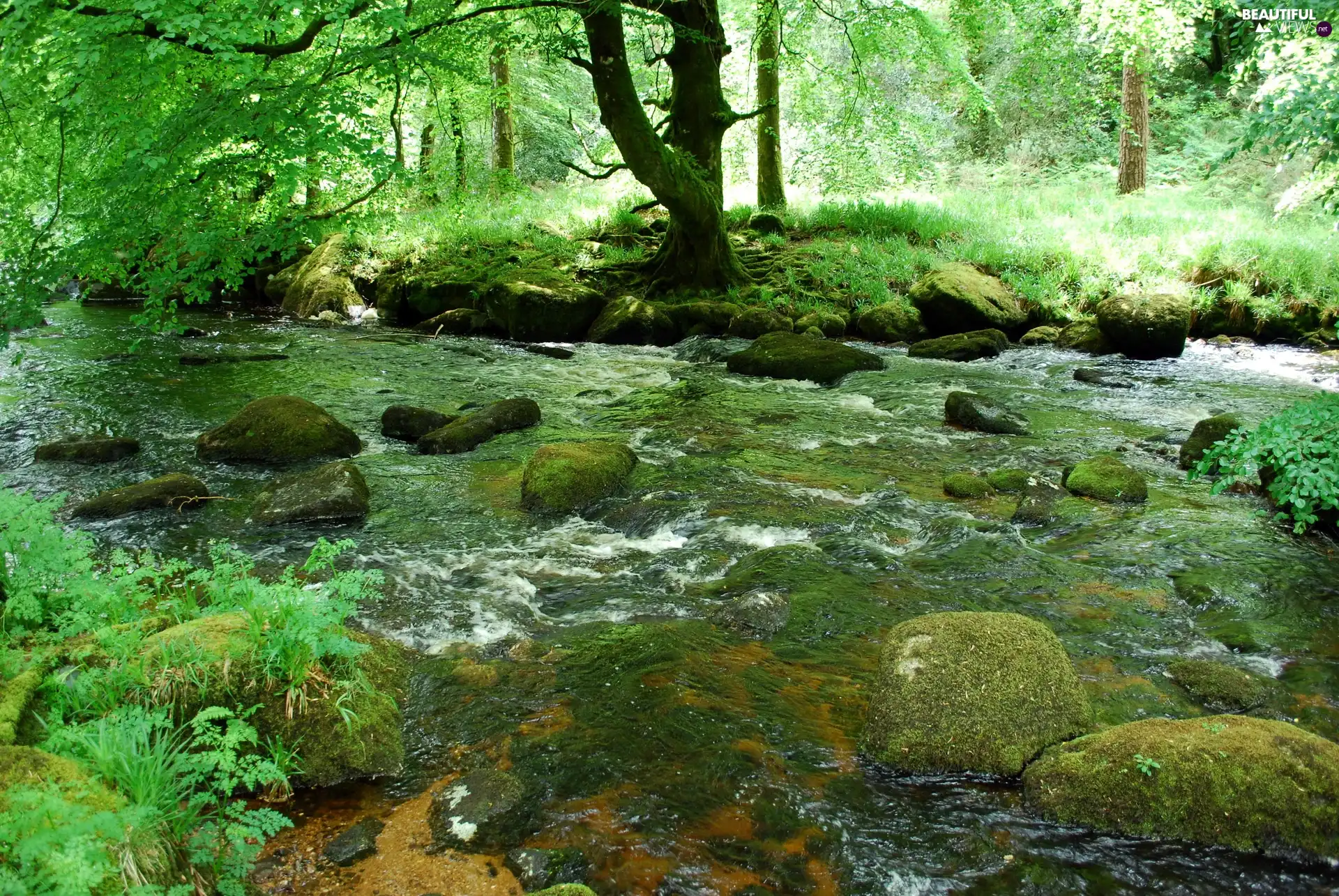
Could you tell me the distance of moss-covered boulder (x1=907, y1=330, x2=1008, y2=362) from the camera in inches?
542

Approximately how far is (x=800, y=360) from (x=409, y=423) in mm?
5865

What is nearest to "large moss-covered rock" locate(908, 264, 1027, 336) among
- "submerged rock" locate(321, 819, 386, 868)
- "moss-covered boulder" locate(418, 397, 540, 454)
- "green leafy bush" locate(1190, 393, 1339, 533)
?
"moss-covered boulder" locate(418, 397, 540, 454)

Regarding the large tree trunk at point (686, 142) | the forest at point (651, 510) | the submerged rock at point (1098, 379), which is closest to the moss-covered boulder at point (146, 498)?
the forest at point (651, 510)

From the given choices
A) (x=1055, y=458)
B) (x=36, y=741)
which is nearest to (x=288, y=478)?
(x=36, y=741)

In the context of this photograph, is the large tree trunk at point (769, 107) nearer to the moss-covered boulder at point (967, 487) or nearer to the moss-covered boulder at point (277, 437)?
the moss-covered boulder at point (967, 487)

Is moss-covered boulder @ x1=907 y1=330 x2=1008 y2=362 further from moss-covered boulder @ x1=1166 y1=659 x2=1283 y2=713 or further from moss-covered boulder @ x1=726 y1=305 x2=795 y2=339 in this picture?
moss-covered boulder @ x1=1166 y1=659 x2=1283 y2=713

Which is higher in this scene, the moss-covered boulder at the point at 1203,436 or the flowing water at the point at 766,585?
the moss-covered boulder at the point at 1203,436

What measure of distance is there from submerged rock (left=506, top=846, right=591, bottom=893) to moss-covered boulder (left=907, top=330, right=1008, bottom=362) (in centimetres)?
1190

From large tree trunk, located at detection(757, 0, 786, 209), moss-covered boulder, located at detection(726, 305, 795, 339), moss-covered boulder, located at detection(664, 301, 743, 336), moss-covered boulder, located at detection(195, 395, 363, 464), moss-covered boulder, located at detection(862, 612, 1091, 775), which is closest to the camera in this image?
moss-covered boulder, located at detection(862, 612, 1091, 775)

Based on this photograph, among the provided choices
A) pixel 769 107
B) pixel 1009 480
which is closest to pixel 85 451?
pixel 1009 480

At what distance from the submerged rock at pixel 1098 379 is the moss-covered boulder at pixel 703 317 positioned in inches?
238

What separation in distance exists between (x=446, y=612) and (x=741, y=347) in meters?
9.82

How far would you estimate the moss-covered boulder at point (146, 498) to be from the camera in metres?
7.02

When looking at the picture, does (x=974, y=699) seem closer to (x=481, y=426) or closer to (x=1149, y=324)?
(x=481, y=426)
